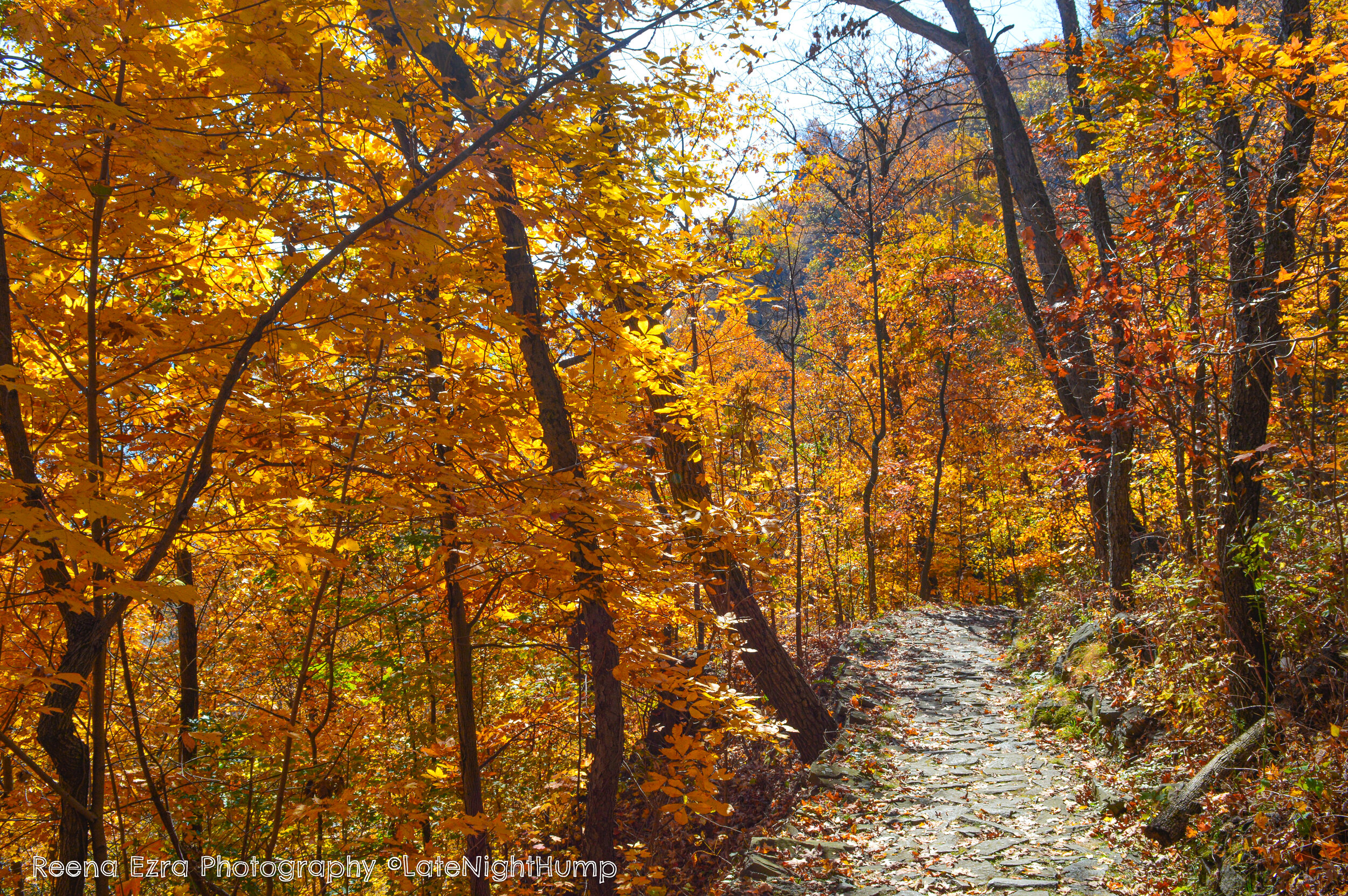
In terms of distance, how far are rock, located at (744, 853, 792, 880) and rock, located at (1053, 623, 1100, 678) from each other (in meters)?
→ 4.33

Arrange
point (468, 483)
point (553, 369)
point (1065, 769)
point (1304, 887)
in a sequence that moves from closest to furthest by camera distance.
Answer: point (1304, 887) < point (468, 483) < point (553, 369) < point (1065, 769)

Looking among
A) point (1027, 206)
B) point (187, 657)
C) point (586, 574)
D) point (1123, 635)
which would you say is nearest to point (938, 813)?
point (1123, 635)

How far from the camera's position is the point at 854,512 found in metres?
16.8

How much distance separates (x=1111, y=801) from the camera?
4949mm

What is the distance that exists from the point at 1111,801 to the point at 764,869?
2.44 meters

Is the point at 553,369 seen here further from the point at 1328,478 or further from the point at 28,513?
the point at 1328,478

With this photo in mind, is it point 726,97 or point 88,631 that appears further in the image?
point 726,97

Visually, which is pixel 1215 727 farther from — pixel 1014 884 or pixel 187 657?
pixel 187 657

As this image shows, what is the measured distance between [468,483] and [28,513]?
1.79 metres

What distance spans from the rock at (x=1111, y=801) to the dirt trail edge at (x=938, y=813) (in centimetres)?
8

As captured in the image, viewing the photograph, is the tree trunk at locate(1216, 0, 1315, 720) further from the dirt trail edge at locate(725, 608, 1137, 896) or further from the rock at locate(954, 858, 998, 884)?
the rock at locate(954, 858, 998, 884)

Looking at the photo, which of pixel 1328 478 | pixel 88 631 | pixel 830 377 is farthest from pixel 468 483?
pixel 830 377

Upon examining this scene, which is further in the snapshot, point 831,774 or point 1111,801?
point 831,774

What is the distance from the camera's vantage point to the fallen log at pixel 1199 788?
13.7 ft
